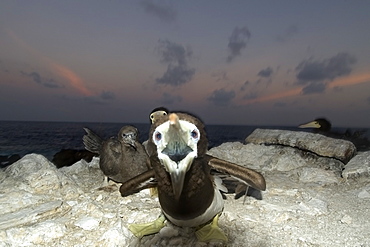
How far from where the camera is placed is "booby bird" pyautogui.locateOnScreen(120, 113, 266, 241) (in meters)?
1.54

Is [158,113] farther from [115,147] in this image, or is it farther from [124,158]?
[115,147]

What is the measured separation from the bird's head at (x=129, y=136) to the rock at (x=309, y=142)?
3.46 metres

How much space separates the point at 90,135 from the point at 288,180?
145 inches

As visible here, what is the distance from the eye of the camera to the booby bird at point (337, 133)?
6.04 m

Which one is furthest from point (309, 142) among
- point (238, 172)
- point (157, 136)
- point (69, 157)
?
point (69, 157)

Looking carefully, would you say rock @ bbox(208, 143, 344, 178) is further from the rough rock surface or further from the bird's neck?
the bird's neck

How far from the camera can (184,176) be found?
160cm

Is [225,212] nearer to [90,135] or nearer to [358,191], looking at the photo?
[358,191]

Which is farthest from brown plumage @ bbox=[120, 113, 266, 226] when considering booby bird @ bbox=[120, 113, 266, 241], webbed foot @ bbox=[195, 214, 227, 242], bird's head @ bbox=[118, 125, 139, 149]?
bird's head @ bbox=[118, 125, 139, 149]

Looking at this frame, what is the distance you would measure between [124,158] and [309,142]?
3797 mm

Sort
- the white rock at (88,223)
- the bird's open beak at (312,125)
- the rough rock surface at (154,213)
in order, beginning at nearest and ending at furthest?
the rough rock surface at (154,213)
the white rock at (88,223)
the bird's open beak at (312,125)

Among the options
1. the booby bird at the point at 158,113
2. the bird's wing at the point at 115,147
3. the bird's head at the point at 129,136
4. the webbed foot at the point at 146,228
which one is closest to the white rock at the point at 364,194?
the webbed foot at the point at 146,228

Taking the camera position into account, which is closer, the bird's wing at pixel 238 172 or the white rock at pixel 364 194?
the bird's wing at pixel 238 172

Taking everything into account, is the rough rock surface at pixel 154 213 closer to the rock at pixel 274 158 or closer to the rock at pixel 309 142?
the rock at pixel 274 158
